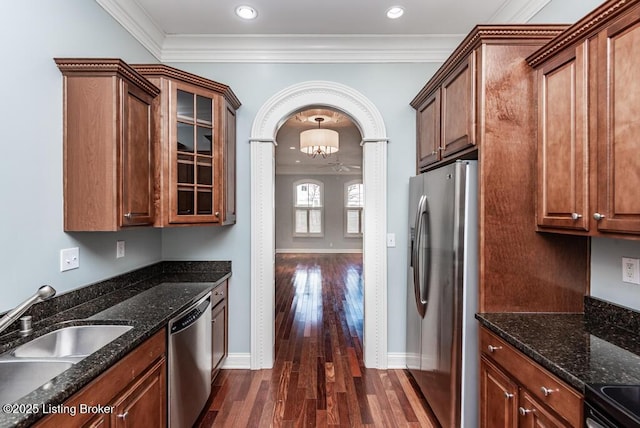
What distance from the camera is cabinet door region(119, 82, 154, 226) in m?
1.88

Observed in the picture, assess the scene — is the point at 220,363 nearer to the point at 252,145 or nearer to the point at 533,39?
the point at 252,145

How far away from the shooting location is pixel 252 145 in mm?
2902

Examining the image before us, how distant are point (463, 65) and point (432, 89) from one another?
1.65 feet

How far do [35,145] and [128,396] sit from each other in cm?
136

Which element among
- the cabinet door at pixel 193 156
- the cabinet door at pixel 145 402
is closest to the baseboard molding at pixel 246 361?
the cabinet door at pixel 145 402

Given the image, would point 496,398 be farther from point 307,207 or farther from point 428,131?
point 307,207

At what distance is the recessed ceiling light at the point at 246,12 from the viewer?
7.98 feet

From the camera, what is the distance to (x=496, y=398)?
1560 millimetres

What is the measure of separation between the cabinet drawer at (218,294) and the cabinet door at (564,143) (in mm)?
2294

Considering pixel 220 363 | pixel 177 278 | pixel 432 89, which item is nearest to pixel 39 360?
pixel 177 278

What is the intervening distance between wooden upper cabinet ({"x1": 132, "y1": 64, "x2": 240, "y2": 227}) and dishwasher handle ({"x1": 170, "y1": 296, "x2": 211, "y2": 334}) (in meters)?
0.62

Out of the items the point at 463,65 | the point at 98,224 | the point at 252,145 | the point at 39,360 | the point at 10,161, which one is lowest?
the point at 39,360

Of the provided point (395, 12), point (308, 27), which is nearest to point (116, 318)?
point (308, 27)

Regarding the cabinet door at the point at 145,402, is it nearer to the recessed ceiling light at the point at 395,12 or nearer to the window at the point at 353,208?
the recessed ceiling light at the point at 395,12
